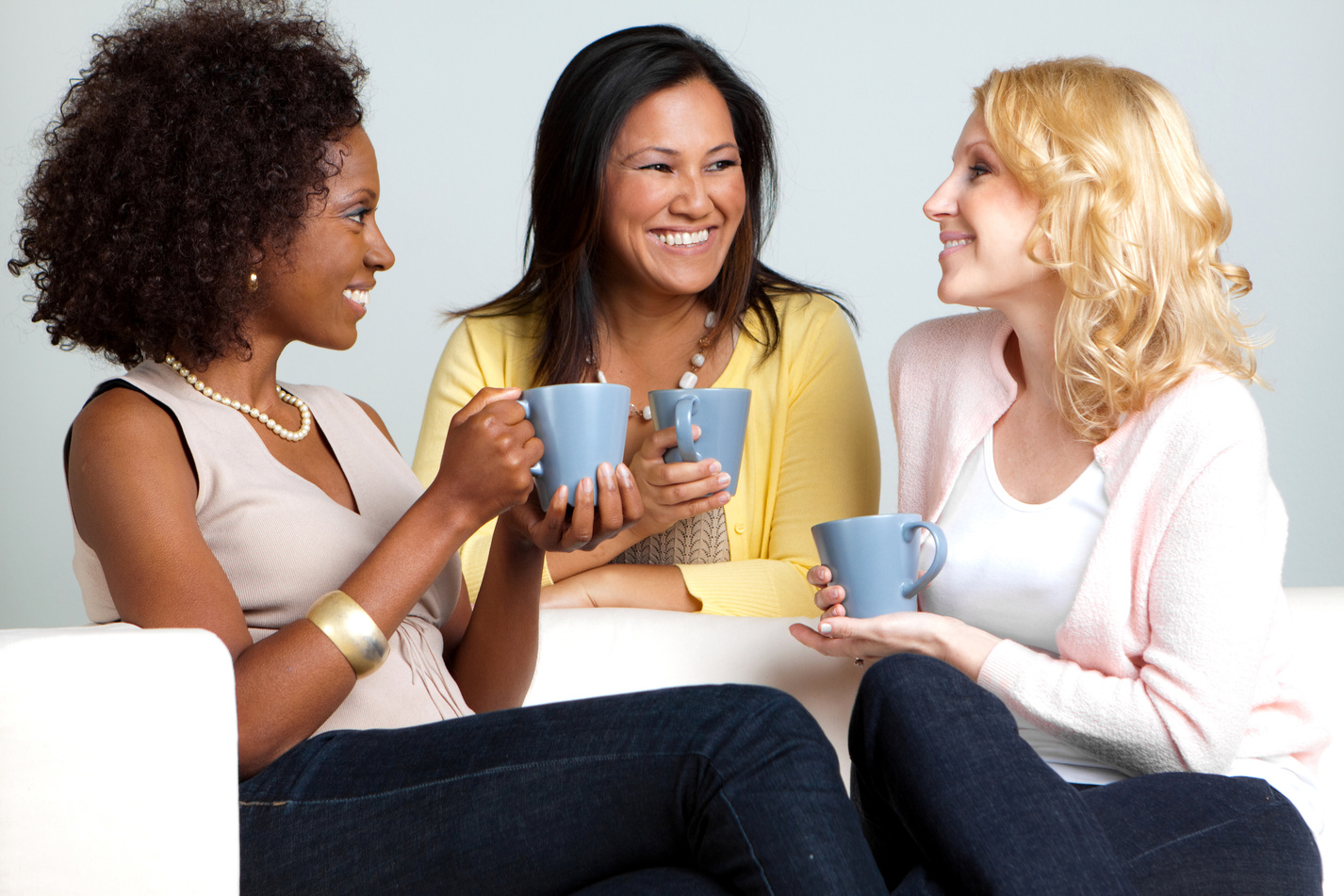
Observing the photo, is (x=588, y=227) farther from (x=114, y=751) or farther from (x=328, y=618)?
(x=114, y=751)

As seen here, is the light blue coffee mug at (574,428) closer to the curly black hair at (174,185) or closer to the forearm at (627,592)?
the curly black hair at (174,185)

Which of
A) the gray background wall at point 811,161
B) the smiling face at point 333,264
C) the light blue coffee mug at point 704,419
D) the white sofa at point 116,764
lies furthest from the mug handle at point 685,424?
the gray background wall at point 811,161

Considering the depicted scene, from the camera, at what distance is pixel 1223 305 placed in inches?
55.6

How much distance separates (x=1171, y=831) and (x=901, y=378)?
73 centimetres

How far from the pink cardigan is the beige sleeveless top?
0.61 metres

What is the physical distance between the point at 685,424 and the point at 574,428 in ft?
0.68

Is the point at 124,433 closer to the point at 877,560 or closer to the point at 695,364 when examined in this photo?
the point at 877,560

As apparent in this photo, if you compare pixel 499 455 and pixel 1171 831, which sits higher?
pixel 499 455

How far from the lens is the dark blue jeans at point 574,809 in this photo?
102 centimetres

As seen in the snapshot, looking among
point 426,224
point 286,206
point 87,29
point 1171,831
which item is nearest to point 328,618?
point 286,206

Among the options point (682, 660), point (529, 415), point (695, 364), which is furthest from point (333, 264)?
point (695, 364)

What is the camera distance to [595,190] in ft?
6.54

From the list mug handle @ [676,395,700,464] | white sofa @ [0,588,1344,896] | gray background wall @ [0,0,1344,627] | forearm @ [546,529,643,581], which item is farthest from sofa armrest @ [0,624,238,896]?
gray background wall @ [0,0,1344,627]

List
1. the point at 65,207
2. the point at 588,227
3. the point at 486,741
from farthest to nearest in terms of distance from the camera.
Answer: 1. the point at 588,227
2. the point at 65,207
3. the point at 486,741
